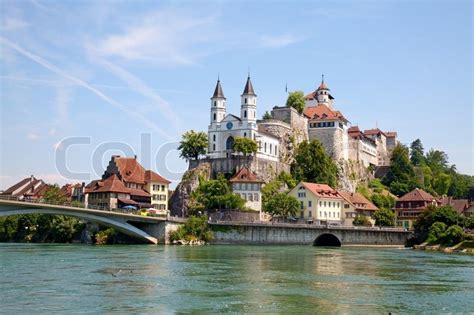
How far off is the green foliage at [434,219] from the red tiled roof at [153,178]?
41212mm

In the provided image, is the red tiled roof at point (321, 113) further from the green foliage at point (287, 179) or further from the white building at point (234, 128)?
the green foliage at point (287, 179)

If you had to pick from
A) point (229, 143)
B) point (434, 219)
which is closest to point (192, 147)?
point (229, 143)

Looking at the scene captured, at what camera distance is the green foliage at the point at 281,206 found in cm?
9706

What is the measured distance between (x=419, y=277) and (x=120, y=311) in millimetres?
24113

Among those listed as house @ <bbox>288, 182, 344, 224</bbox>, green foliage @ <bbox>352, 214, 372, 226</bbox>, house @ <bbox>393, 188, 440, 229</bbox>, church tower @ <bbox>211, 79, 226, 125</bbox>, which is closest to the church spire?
church tower @ <bbox>211, 79, 226, 125</bbox>

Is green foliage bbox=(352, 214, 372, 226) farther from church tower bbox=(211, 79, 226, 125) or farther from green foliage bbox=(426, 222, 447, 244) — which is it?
church tower bbox=(211, 79, 226, 125)

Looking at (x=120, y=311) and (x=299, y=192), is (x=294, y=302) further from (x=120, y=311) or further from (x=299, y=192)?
(x=299, y=192)

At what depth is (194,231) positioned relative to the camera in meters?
84.9

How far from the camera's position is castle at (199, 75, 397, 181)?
10825cm

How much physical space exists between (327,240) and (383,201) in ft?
77.2

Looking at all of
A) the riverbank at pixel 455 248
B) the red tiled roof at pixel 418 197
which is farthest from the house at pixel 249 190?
the red tiled roof at pixel 418 197

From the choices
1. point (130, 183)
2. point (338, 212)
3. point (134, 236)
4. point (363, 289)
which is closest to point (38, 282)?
point (363, 289)

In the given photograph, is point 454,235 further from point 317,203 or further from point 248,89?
point 248,89

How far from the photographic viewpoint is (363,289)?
36406mm
